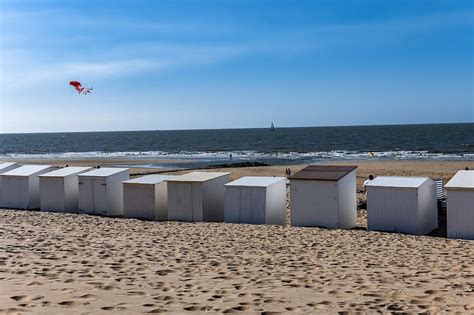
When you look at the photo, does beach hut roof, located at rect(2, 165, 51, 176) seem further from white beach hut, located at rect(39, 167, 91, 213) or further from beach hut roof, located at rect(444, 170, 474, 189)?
beach hut roof, located at rect(444, 170, 474, 189)

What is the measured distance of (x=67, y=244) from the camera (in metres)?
10.6

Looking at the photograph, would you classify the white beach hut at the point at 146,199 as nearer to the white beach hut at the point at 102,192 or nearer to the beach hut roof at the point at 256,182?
the white beach hut at the point at 102,192

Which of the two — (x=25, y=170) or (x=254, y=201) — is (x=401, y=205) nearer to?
(x=254, y=201)

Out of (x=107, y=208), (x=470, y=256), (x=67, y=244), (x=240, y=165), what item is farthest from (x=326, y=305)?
(x=240, y=165)

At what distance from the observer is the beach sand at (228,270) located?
661cm

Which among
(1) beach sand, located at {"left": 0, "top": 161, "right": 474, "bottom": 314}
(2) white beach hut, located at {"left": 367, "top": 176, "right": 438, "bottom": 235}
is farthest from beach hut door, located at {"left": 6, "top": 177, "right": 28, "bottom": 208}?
(2) white beach hut, located at {"left": 367, "top": 176, "right": 438, "bottom": 235}

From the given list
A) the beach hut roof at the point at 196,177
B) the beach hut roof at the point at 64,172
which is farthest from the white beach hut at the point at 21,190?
the beach hut roof at the point at 196,177

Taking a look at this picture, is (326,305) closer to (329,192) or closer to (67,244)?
(67,244)

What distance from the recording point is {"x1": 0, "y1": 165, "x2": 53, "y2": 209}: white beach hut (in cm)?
1811

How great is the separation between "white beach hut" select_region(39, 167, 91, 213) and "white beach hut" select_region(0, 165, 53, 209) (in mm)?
856

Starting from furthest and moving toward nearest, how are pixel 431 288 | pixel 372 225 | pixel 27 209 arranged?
pixel 27 209 < pixel 372 225 < pixel 431 288

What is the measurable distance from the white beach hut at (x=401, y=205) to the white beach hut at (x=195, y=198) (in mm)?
4274

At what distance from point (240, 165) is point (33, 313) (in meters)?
37.7

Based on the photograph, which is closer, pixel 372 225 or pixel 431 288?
pixel 431 288
